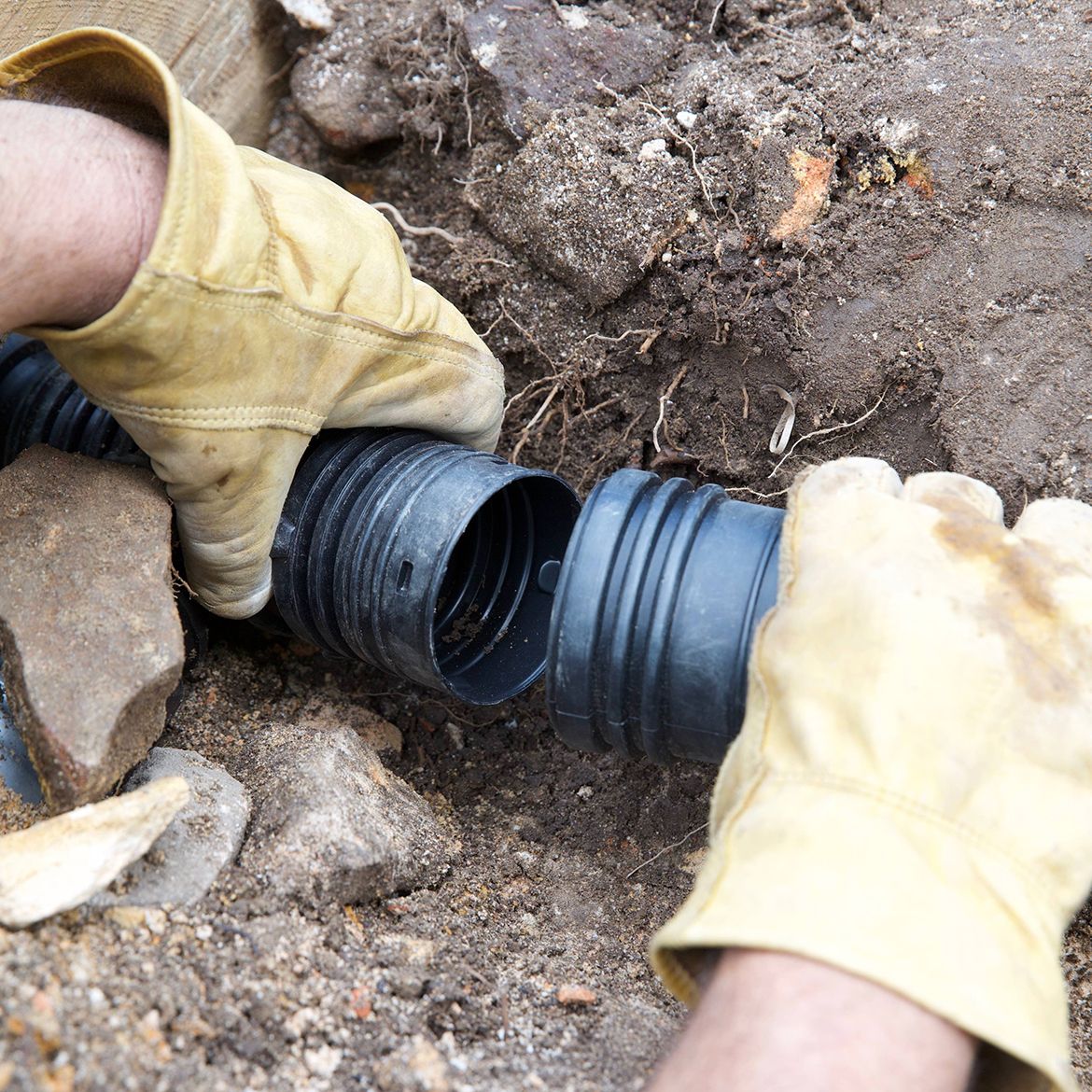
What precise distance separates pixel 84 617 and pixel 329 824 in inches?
17.1

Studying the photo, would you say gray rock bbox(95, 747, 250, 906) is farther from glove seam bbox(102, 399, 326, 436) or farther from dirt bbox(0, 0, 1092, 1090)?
glove seam bbox(102, 399, 326, 436)

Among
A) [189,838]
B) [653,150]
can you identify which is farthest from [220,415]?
[653,150]

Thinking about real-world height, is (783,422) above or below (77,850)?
above

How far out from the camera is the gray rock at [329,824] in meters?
1.35

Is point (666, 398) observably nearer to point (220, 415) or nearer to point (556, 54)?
point (556, 54)

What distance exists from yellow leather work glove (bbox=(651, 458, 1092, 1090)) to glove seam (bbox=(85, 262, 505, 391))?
0.73 m

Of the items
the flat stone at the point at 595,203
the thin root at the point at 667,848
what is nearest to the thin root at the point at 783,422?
the flat stone at the point at 595,203

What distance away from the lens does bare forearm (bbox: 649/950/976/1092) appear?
914 millimetres

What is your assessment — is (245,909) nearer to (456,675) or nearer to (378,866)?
(378,866)

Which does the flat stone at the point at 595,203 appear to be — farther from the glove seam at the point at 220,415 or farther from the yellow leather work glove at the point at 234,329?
the glove seam at the point at 220,415

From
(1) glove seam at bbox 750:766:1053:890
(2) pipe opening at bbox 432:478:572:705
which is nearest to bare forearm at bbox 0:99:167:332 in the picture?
(2) pipe opening at bbox 432:478:572:705

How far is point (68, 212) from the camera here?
127 cm

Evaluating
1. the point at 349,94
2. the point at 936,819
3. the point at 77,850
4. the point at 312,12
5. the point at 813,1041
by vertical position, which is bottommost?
the point at 77,850

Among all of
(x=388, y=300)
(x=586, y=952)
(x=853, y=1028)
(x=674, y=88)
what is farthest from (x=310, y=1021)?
(x=674, y=88)
